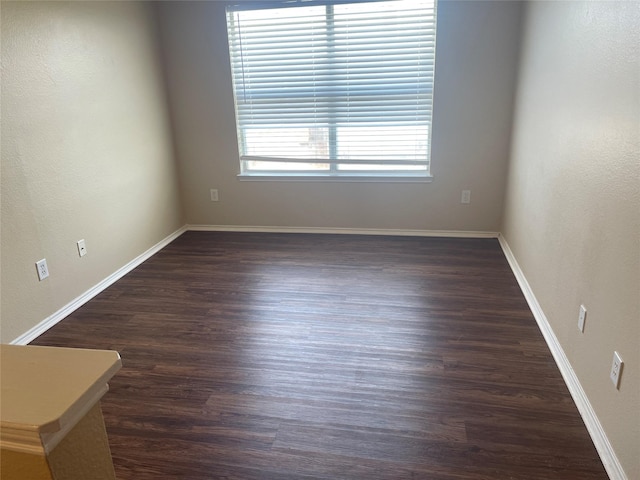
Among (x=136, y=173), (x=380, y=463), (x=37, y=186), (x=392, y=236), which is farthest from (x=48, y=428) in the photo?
(x=392, y=236)

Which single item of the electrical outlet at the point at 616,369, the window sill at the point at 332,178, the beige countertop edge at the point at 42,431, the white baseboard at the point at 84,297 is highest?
the beige countertop edge at the point at 42,431

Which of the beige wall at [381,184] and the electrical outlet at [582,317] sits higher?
the beige wall at [381,184]

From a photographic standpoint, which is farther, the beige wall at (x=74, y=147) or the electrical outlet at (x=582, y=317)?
the beige wall at (x=74, y=147)

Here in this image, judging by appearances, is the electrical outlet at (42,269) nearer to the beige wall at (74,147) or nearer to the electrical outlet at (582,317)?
Result: the beige wall at (74,147)

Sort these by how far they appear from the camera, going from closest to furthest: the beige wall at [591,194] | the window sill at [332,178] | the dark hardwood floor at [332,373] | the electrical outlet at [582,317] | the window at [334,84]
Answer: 1. the beige wall at [591,194]
2. the dark hardwood floor at [332,373]
3. the electrical outlet at [582,317]
4. the window at [334,84]
5. the window sill at [332,178]

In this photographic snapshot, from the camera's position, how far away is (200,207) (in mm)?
4566

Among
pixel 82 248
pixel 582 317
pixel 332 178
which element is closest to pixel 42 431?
pixel 582 317

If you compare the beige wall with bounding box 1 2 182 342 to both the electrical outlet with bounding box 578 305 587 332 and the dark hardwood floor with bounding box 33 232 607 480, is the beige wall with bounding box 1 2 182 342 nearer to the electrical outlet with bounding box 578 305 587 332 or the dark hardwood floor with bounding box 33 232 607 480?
the dark hardwood floor with bounding box 33 232 607 480

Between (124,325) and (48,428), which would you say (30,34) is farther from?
(48,428)

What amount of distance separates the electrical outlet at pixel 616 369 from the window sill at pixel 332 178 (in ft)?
8.49

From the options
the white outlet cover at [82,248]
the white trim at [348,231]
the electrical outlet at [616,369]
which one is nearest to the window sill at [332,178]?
the white trim at [348,231]

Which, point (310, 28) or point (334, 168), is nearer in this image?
point (310, 28)

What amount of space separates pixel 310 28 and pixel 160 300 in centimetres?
259

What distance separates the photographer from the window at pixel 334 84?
3.79 meters
